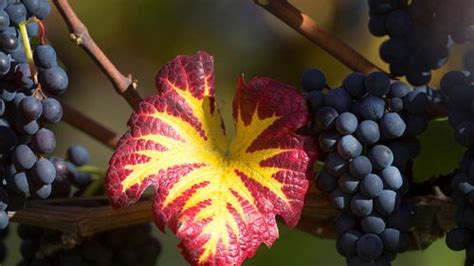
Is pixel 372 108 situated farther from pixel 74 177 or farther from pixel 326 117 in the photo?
pixel 74 177

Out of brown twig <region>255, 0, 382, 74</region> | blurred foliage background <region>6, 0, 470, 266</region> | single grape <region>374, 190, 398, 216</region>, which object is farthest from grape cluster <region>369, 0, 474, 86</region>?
blurred foliage background <region>6, 0, 470, 266</region>

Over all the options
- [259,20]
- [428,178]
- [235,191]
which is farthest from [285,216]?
[259,20]

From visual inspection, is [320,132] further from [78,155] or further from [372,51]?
[372,51]

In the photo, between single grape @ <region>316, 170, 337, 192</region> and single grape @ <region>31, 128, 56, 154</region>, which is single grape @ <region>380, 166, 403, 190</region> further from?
single grape @ <region>31, 128, 56, 154</region>

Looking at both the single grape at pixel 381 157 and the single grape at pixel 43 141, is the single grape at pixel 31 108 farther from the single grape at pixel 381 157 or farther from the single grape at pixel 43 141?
the single grape at pixel 381 157

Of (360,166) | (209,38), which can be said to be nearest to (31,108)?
(360,166)

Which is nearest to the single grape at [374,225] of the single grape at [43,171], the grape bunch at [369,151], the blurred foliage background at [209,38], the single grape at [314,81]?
the grape bunch at [369,151]
